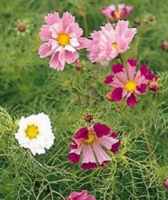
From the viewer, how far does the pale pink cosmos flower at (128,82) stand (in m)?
1.61

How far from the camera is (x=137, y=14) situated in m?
2.43

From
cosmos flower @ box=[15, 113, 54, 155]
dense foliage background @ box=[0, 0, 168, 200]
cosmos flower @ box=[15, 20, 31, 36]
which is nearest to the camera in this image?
cosmos flower @ box=[15, 113, 54, 155]

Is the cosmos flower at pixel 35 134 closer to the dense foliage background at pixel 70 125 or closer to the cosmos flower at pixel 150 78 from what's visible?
the dense foliage background at pixel 70 125

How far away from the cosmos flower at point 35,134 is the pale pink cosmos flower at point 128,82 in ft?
0.61

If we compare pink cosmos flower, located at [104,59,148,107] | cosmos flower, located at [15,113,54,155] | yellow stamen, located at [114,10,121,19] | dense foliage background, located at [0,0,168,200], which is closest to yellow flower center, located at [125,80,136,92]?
pink cosmos flower, located at [104,59,148,107]

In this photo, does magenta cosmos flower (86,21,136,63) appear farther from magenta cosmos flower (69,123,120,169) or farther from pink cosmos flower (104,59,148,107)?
magenta cosmos flower (69,123,120,169)

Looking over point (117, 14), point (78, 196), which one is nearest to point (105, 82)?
point (78, 196)

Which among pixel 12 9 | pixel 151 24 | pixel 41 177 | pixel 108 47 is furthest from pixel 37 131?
pixel 12 9

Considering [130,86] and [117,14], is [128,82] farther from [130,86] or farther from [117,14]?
[117,14]

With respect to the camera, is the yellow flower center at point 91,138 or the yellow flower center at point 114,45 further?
the yellow flower center at point 114,45

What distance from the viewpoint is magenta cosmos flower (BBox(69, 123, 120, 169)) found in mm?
1513

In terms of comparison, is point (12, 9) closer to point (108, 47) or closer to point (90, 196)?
point (108, 47)

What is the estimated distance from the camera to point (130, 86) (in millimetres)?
1627

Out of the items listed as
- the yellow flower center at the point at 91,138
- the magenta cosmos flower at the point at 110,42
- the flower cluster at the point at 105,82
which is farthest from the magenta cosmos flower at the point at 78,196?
the magenta cosmos flower at the point at 110,42
